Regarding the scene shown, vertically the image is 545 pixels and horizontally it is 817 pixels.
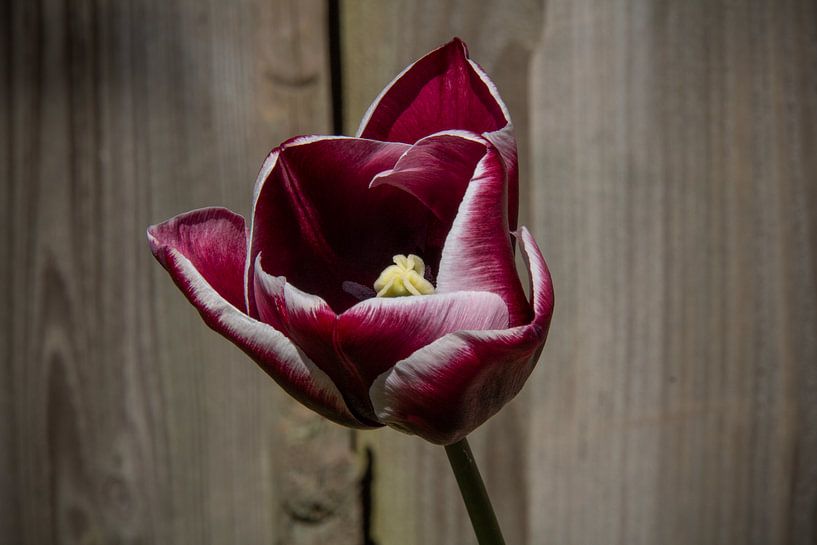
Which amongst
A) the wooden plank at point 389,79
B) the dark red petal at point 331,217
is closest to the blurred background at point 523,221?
the wooden plank at point 389,79

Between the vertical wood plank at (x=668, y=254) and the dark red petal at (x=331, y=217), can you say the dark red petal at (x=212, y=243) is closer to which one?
the dark red petal at (x=331, y=217)

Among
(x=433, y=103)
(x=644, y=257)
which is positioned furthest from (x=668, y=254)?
(x=433, y=103)

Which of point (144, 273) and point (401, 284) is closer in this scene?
point (401, 284)

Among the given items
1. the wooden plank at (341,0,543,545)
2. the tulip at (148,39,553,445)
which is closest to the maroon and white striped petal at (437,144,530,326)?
the tulip at (148,39,553,445)

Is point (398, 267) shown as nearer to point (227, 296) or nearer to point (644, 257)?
point (227, 296)

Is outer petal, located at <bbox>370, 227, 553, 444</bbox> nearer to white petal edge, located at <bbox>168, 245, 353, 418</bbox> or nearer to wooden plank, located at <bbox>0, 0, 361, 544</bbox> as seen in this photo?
white petal edge, located at <bbox>168, 245, 353, 418</bbox>

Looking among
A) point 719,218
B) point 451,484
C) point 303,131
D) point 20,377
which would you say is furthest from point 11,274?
point 719,218

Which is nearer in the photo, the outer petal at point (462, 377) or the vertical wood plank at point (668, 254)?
the outer petal at point (462, 377)

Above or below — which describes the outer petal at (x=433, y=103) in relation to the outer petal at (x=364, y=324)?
above
